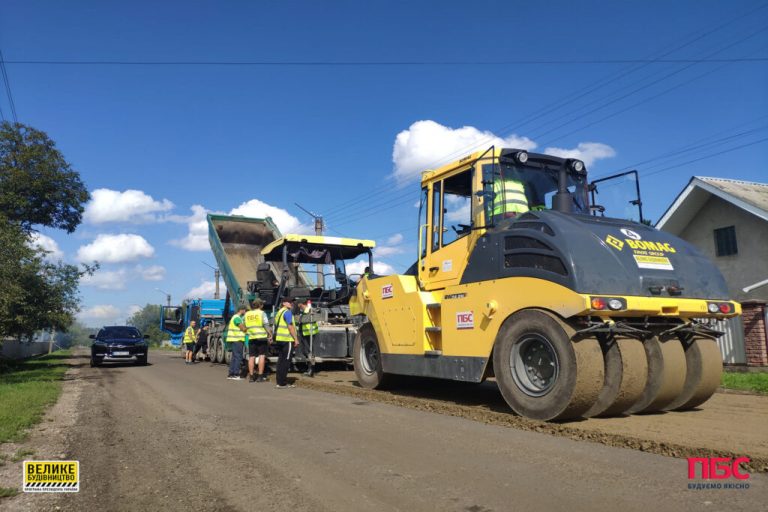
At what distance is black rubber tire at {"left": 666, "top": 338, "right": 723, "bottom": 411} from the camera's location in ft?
19.8

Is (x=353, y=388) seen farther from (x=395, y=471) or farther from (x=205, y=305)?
(x=205, y=305)

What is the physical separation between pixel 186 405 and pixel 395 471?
4616mm

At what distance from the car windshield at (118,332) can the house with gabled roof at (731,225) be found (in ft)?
58.3

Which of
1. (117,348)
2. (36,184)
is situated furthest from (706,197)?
(36,184)

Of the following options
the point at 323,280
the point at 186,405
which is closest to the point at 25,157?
the point at 323,280

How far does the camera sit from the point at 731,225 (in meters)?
17.3

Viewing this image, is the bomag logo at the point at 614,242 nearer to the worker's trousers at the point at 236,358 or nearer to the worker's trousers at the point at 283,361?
the worker's trousers at the point at 283,361

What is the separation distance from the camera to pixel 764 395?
25.6ft

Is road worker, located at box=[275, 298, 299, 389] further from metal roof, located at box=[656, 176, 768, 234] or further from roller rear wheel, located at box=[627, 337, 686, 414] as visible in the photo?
metal roof, located at box=[656, 176, 768, 234]

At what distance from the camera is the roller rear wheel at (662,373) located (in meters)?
5.68

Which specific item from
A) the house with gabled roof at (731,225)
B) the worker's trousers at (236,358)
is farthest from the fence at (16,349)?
the house with gabled roof at (731,225)

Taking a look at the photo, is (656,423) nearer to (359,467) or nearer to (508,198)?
(508,198)

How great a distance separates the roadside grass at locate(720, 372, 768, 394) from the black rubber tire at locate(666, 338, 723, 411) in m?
2.49

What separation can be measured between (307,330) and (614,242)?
727 centimetres
